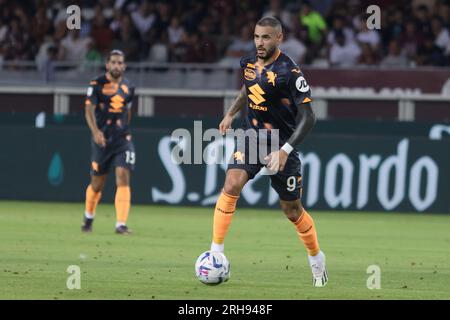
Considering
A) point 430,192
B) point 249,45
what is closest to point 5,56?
point 249,45

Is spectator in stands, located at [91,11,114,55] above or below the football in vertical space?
above

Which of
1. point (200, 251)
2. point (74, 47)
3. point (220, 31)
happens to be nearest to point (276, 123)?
point (200, 251)

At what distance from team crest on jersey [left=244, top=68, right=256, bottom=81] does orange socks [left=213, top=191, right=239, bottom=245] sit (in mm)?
986

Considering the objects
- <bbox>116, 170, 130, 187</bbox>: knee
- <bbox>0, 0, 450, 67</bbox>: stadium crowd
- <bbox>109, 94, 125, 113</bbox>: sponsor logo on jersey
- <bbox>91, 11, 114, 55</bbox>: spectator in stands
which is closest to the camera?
<bbox>116, 170, 130, 187</bbox>: knee

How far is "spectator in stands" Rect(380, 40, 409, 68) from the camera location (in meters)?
22.3

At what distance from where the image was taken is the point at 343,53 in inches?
885

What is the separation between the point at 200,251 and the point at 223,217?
10.4ft

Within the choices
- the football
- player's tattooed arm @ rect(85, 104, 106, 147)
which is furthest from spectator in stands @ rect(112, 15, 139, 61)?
the football

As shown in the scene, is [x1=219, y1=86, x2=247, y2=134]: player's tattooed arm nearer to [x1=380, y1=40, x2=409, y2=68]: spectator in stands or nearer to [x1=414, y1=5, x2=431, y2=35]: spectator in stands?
[x1=380, y1=40, x2=409, y2=68]: spectator in stands

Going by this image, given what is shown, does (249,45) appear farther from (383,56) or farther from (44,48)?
(44,48)

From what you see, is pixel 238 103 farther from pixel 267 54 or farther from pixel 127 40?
pixel 127 40

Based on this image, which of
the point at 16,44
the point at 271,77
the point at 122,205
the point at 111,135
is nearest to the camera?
the point at 271,77

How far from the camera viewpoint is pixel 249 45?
73.6ft

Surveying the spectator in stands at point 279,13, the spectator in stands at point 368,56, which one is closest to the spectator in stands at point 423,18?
the spectator in stands at point 368,56
